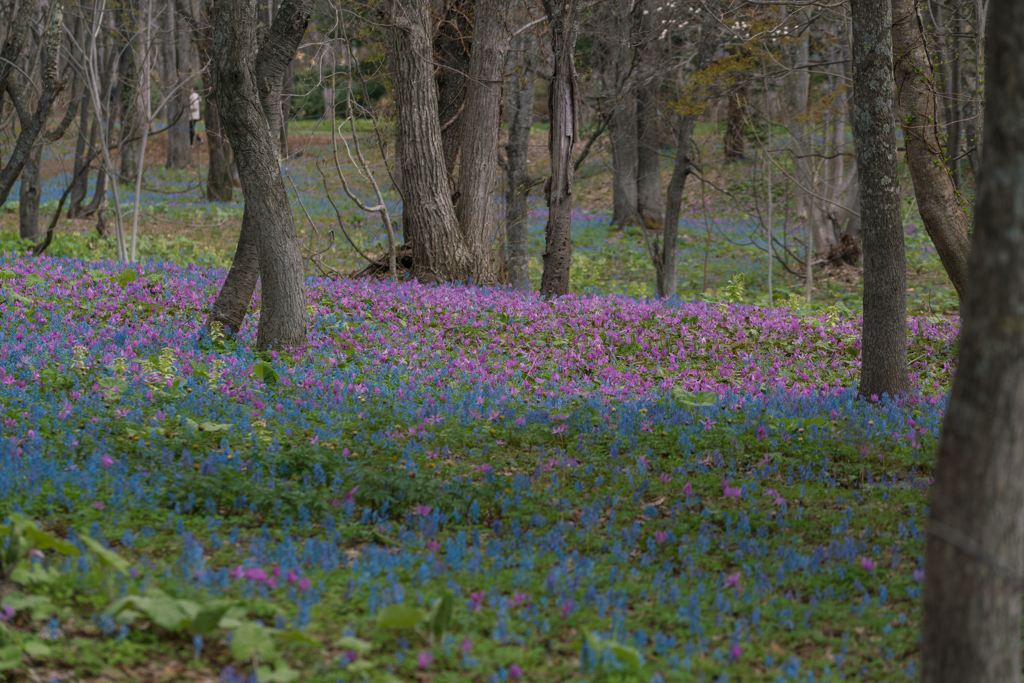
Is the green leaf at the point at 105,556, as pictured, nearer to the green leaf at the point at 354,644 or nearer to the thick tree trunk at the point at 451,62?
the green leaf at the point at 354,644

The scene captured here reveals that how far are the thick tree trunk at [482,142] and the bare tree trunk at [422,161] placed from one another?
33 cm

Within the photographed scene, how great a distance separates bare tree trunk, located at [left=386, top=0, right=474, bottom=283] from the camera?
41.5 ft

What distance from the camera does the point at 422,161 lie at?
1292 centimetres

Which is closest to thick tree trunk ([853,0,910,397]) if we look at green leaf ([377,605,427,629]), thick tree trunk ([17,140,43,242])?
green leaf ([377,605,427,629])

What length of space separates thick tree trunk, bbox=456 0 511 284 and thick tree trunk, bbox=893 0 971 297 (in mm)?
6388

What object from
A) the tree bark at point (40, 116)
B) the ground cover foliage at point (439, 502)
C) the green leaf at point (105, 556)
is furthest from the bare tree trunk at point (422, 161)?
the green leaf at point (105, 556)

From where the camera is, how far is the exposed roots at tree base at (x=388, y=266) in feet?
44.2

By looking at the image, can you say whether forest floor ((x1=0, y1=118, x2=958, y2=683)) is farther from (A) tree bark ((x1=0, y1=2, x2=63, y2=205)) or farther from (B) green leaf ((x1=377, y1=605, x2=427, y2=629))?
(A) tree bark ((x1=0, y1=2, x2=63, y2=205))

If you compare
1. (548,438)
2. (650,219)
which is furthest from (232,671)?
(650,219)

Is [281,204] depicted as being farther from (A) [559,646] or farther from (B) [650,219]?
(B) [650,219]

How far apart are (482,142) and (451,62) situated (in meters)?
1.93

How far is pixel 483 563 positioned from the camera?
4.47 m

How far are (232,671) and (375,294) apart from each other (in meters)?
8.42

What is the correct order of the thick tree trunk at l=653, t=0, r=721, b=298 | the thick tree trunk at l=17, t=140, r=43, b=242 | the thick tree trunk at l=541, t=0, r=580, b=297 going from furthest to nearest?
the thick tree trunk at l=653, t=0, r=721, b=298 → the thick tree trunk at l=17, t=140, r=43, b=242 → the thick tree trunk at l=541, t=0, r=580, b=297
